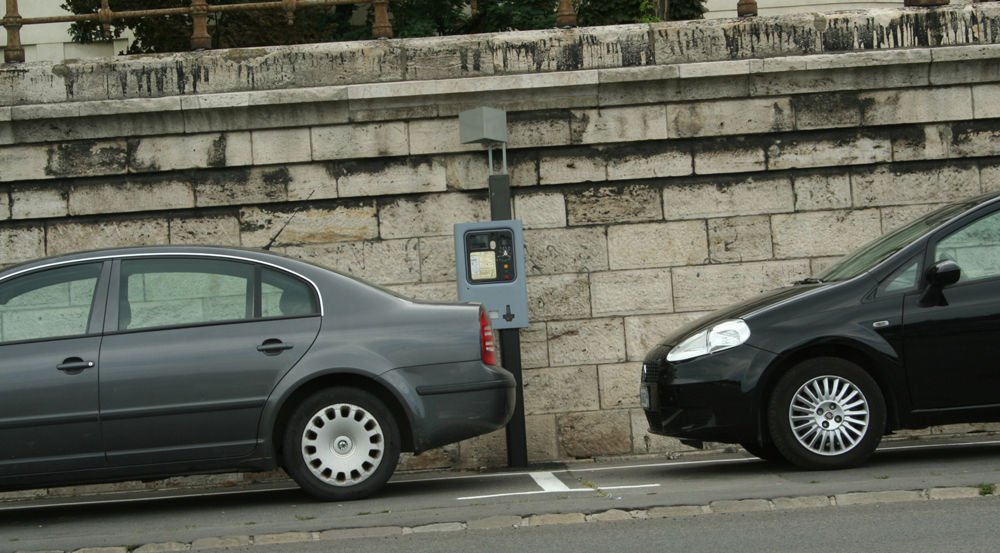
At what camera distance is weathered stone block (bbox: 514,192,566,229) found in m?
11.2

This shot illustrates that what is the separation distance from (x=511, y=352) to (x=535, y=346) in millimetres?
700

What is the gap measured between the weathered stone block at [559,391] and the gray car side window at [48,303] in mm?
3977

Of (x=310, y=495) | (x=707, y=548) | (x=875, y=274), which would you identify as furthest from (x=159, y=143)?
(x=707, y=548)

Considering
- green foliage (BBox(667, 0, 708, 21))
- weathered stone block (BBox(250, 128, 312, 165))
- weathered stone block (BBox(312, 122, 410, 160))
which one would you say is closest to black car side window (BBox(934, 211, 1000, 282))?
weathered stone block (BBox(312, 122, 410, 160))

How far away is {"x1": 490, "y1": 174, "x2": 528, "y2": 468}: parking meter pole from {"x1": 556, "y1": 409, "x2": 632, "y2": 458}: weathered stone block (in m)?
0.64

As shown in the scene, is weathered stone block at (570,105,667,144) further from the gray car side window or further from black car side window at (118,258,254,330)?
the gray car side window

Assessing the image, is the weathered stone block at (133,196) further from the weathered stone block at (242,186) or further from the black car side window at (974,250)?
the black car side window at (974,250)

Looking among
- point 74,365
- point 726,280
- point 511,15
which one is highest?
point 511,15

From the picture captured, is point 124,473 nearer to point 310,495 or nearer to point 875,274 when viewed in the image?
point 310,495

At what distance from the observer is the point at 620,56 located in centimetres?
1115

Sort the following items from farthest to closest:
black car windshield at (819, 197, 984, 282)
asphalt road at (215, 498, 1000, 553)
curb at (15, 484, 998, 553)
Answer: black car windshield at (819, 197, 984, 282)
curb at (15, 484, 998, 553)
asphalt road at (215, 498, 1000, 553)

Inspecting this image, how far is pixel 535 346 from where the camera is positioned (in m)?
11.1

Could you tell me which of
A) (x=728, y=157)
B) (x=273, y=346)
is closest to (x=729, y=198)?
(x=728, y=157)

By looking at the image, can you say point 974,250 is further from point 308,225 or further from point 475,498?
point 308,225
